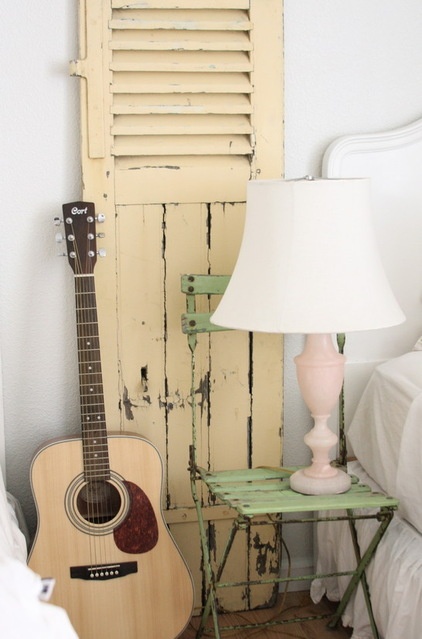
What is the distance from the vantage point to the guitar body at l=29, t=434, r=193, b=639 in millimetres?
2072

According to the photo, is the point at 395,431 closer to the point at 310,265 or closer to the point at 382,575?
the point at 382,575

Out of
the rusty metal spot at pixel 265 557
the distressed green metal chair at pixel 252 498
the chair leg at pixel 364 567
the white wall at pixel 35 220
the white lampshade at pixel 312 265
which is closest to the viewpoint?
the white lampshade at pixel 312 265

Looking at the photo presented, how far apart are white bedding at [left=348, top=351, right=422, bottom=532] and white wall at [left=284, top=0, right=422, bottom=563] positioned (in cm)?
59

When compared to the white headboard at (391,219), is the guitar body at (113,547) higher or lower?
lower

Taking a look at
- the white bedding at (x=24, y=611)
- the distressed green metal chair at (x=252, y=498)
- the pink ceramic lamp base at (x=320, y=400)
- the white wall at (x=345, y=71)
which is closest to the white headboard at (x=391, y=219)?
the white wall at (x=345, y=71)

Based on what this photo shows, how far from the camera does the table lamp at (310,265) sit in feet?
5.86

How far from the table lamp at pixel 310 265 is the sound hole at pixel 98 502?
21.1 inches

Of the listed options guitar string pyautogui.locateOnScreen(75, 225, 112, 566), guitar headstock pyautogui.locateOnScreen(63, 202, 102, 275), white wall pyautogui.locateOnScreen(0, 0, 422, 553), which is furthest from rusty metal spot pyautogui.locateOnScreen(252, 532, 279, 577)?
guitar headstock pyautogui.locateOnScreen(63, 202, 102, 275)

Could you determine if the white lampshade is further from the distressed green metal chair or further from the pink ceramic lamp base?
the distressed green metal chair

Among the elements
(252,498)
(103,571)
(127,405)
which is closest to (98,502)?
(103,571)

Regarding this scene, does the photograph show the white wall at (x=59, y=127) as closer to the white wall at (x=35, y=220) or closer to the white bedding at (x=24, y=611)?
the white wall at (x=35, y=220)

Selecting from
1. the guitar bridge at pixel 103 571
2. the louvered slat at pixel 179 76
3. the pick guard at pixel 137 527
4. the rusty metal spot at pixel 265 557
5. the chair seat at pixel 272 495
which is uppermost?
the louvered slat at pixel 179 76

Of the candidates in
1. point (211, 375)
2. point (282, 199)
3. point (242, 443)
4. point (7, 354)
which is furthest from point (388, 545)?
point (7, 354)

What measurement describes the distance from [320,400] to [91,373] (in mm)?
554
